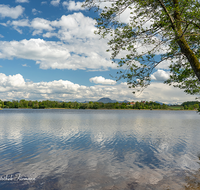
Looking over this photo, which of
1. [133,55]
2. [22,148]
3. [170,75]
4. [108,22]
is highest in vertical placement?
[108,22]

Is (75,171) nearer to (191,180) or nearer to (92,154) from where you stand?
(92,154)

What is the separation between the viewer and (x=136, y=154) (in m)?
17.6

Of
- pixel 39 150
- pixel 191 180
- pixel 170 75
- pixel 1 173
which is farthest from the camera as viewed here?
pixel 39 150

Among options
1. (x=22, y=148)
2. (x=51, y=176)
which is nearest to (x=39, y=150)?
(x=22, y=148)

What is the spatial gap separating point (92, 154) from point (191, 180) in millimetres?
9550

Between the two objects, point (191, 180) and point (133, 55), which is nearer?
point (191, 180)

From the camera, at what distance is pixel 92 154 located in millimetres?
17344

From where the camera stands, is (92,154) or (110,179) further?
(92,154)

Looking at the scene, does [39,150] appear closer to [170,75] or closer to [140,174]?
[140,174]

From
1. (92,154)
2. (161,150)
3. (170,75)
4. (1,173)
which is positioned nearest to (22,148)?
(1,173)

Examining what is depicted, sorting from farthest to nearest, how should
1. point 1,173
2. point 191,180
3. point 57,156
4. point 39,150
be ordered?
point 39,150 → point 57,156 → point 1,173 → point 191,180

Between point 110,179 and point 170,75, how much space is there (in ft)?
33.8

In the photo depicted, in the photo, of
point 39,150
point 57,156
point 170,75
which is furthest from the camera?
point 39,150

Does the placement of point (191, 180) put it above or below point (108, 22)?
below
